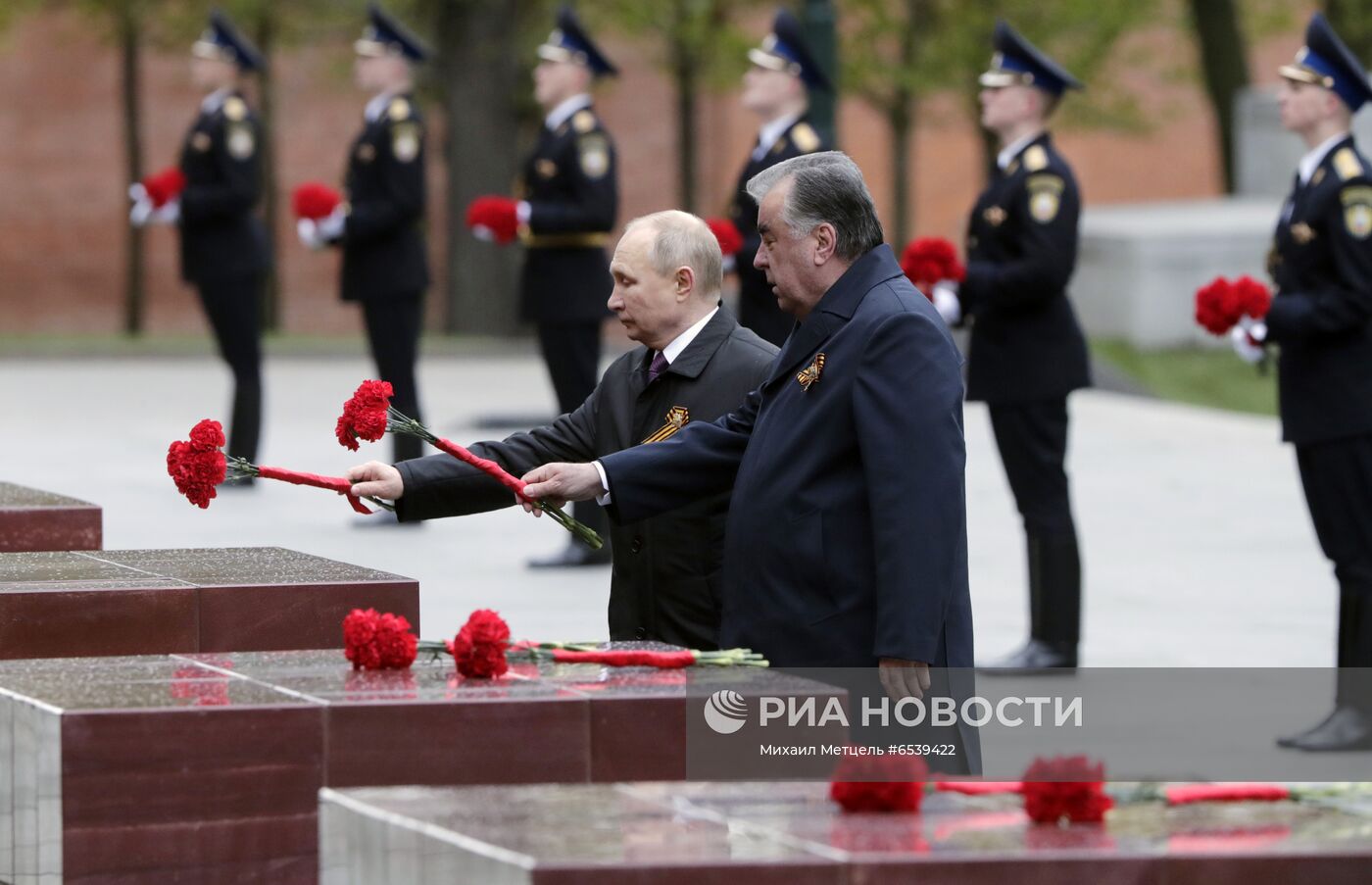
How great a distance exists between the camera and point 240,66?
13430 millimetres

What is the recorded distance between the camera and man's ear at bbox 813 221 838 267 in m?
4.80

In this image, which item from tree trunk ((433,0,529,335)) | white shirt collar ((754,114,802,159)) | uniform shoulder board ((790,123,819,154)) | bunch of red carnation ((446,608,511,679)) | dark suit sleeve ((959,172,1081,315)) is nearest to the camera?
bunch of red carnation ((446,608,511,679))

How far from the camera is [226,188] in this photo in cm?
1299

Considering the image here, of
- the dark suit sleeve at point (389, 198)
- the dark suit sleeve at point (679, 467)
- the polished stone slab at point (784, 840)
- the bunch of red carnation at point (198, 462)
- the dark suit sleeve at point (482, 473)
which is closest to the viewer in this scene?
the polished stone slab at point (784, 840)

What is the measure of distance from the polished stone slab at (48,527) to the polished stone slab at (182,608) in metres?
1.01

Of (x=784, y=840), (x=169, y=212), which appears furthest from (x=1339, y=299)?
(x=169, y=212)

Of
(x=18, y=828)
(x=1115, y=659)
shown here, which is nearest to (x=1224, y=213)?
(x=1115, y=659)

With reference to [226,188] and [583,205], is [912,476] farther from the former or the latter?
[226,188]

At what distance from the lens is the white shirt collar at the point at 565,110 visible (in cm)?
1101

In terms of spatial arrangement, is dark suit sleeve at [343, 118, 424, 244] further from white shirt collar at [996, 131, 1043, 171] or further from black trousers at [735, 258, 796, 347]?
white shirt collar at [996, 131, 1043, 171]

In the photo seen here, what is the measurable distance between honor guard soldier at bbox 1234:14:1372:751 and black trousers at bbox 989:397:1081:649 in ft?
3.78

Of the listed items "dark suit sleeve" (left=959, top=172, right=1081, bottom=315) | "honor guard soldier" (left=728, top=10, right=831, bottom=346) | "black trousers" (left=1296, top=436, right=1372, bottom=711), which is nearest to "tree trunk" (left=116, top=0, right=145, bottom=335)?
"honor guard soldier" (left=728, top=10, right=831, bottom=346)

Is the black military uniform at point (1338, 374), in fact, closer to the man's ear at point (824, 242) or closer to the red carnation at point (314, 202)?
the man's ear at point (824, 242)

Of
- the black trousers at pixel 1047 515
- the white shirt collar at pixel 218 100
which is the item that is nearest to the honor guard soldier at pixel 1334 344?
the black trousers at pixel 1047 515
